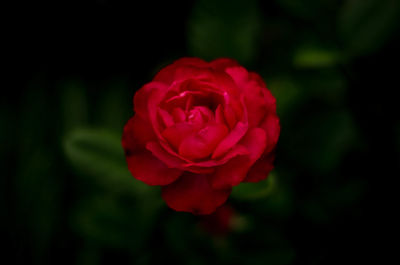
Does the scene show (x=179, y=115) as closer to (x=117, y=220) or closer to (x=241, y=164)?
(x=241, y=164)

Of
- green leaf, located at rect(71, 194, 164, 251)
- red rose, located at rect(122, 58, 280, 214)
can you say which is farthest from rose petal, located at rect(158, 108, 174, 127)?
green leaf, located at rect(71, 194, 164, 251)

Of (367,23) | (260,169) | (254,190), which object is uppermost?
(367,23)

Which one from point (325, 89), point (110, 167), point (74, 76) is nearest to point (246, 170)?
point (110, 167)

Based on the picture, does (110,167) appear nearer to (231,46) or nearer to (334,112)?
(231,46)

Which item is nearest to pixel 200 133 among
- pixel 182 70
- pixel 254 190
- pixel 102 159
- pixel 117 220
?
pixel 182 70

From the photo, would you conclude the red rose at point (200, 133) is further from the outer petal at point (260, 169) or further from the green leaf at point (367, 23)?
the green leaf at point (367, 23)

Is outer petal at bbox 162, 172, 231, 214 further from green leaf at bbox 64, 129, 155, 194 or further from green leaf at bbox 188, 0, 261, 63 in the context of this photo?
green leaf at bbox 188, 0, 261, 63

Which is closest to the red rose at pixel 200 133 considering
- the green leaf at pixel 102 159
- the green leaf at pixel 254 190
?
the green leaf at pixel 254 190

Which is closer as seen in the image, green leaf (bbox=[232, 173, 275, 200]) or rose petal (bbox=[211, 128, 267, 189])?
rose petal (bbox=[211, 128, 267, 189])
